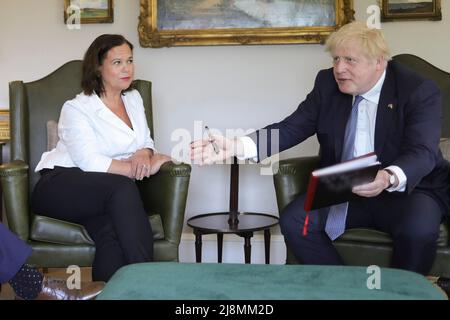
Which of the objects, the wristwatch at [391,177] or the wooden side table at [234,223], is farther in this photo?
the wooden side table at [234,223]

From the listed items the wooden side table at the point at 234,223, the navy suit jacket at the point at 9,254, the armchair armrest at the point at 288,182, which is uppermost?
the armchair armrest at the point at 288,182

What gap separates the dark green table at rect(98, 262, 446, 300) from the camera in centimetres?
155

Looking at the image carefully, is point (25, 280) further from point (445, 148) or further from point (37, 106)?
point (445, 148)

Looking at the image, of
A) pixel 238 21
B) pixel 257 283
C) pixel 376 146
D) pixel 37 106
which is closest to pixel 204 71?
pixel 238 21

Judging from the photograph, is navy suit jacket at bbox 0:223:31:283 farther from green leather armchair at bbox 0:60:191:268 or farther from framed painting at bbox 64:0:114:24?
framed painting at bbox 64:0:114:24

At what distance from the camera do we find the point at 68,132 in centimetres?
281

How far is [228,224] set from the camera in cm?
299

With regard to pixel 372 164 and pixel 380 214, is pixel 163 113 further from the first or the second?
pixel 372 164

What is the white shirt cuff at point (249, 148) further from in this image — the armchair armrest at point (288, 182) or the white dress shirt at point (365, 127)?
the armchair armrest at point (288, 182)

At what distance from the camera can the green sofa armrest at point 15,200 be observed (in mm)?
2609

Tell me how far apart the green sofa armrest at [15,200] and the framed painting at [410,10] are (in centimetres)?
209

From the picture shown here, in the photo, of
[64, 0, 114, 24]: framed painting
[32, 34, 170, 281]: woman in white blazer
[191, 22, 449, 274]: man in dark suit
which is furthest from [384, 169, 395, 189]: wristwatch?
[64, 0, 114, 24]: framed painting

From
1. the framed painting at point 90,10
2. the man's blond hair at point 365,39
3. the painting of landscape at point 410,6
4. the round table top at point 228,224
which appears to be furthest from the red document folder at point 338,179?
the framed painting at point 90,10
